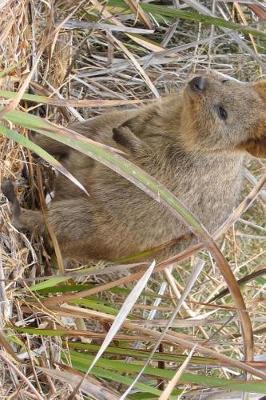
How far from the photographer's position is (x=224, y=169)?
340 centimetres

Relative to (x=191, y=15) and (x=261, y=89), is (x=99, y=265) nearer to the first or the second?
(x=261, y=89)

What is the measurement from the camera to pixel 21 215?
3.01 m

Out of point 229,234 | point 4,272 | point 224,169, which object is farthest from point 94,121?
point 229,234

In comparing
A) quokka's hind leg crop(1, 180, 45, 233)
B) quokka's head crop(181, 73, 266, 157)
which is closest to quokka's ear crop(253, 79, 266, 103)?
quokka's head crop(181, 73, 266, 157)

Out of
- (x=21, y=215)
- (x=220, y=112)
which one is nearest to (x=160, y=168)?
(x=220, y=112)

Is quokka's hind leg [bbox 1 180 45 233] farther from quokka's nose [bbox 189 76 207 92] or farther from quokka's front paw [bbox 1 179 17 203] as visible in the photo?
quokka's nose [bbox 189 76 207 92]

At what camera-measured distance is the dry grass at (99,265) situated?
8.57 feet

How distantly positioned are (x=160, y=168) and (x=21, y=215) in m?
0.73

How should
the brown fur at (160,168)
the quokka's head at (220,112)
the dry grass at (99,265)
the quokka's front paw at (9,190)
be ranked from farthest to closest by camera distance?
1. the quokka's head at (220,112)
2. the brown fur at (160,168)
3. the quokka's front paw at (9,190)
4. the dry grass at (99,265)

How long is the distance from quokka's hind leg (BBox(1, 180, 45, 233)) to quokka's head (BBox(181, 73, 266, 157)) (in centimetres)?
83

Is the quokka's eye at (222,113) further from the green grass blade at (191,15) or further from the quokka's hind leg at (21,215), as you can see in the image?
the quokka's hind leg at (21,215)

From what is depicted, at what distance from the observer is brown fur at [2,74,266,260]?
10.4ft

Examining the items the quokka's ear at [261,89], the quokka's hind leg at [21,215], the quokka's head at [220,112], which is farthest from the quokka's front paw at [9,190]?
the quokka's ear at [261,89]

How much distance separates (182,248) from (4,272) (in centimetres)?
88
